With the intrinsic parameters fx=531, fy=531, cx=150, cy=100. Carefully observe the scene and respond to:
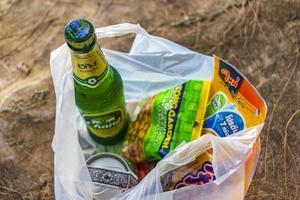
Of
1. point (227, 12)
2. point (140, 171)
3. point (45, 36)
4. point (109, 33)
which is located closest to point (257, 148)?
point (140, 171)

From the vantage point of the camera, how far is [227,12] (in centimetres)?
114

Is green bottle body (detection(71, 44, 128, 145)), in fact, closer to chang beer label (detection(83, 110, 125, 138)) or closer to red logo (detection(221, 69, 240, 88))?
chang beer label (detection(83, 110, 125, 138))

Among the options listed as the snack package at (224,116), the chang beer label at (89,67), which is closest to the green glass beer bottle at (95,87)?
the chang beer label at (89,67)

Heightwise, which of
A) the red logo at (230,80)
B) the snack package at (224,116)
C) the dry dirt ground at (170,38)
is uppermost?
the red logo at (230,80)

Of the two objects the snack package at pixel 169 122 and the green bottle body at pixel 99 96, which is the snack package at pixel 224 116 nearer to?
the snack package at pixel 169 122

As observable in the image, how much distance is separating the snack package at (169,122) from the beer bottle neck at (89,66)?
0.40ft

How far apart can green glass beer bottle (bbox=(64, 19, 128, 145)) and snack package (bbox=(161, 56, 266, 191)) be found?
0.14 metres

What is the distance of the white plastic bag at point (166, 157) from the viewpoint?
746 mm

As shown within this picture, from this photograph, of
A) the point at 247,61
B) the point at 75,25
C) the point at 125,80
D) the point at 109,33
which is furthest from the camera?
the point at 247,61

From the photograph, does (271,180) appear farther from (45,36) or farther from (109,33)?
(45,36)

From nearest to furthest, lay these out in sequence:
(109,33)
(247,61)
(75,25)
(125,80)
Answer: (75,25) → (109,33) → (125,80) → (247,61)

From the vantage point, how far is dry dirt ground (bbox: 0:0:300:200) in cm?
100

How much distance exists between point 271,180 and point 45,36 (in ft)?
1.82

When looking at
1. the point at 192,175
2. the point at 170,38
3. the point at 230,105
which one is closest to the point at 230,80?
the point at 230,105
